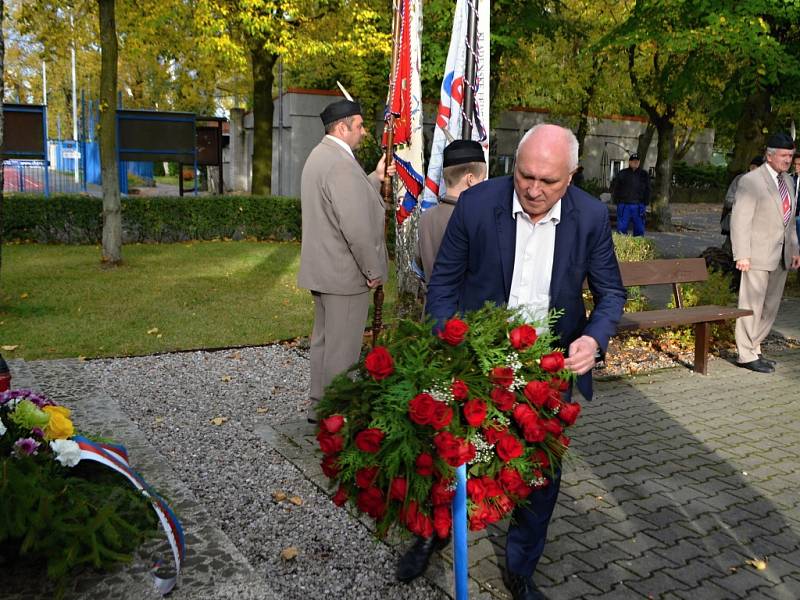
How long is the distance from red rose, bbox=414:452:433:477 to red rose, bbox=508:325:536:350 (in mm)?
523

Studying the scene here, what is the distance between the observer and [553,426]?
3.09m

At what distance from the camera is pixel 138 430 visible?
596 centimetres

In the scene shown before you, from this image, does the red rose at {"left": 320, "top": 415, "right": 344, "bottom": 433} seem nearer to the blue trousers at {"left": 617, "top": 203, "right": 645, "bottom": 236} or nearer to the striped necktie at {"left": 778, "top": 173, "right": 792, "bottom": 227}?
the striped necktie at {"left": 778, "top": 173, "right": 792, "bottom": 227}

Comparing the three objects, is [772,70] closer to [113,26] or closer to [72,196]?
[113,26]

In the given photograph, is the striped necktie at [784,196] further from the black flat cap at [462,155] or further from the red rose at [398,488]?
the red rose at [398,488]

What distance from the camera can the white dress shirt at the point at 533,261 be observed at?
3539 millimetres

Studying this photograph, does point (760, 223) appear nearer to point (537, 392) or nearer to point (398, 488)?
point (537, 392)

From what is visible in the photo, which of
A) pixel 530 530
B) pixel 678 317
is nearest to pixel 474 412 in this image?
pixel 530 530

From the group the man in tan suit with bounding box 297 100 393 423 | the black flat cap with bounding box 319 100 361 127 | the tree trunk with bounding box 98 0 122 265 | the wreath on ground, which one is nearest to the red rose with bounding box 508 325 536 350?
the wreath on ground

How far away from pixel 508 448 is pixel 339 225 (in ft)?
10.1

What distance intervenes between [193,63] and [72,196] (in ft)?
39.1

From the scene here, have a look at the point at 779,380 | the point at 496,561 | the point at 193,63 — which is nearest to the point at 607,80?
the point at 193,63

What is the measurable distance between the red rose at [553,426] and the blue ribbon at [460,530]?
1.10 ft

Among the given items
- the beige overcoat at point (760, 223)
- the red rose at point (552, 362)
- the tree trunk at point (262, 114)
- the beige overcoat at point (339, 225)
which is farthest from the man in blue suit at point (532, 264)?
the tree trunk at point (262, 114)
